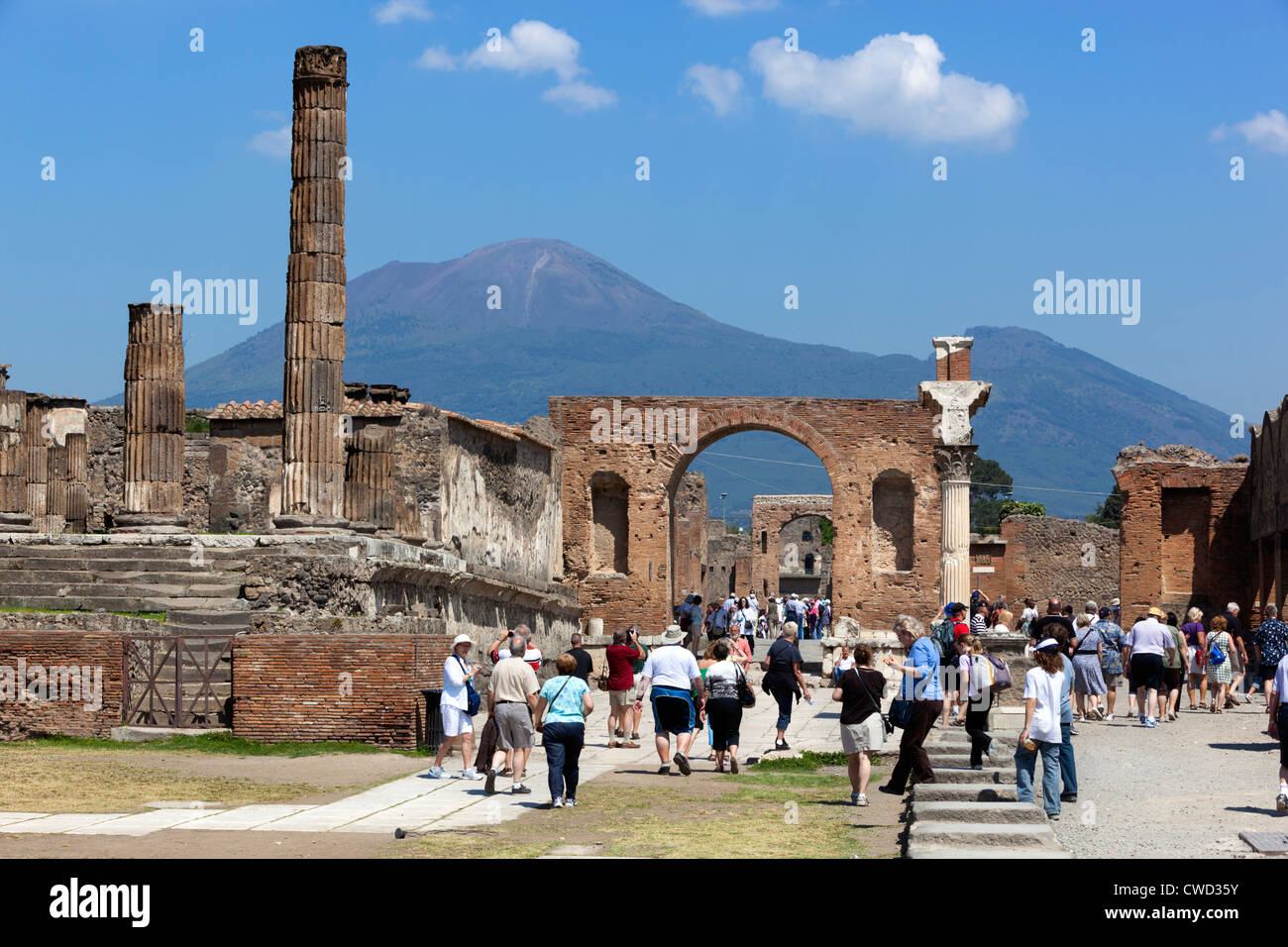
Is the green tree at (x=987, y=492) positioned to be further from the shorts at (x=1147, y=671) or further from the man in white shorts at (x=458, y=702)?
the man in white shorts at (x=458, y=702)

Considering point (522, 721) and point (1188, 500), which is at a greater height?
point (1188, 500)

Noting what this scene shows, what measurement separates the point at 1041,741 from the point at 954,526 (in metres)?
23.9

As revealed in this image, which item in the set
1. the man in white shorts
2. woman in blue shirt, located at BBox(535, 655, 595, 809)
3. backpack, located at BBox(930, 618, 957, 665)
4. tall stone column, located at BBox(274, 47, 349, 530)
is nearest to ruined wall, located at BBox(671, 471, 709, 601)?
tall stone column, located at BBox(274, 47, 349, 530)

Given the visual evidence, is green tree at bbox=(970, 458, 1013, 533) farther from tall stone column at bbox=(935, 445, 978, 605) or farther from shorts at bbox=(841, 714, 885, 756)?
shorts at bbox=(841, 714, 885, 756)

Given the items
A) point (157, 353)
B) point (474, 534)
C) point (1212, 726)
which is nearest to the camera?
point (1212, 726)

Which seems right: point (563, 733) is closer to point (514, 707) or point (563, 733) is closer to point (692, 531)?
point (514, 707)

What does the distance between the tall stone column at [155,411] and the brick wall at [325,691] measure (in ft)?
29.1

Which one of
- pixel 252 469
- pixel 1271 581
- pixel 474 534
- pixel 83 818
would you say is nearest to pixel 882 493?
pixel 1271 581

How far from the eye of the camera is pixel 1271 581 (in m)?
33.5

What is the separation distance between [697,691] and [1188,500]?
23.6m

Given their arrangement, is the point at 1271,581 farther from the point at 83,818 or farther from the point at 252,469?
the point at 83,818

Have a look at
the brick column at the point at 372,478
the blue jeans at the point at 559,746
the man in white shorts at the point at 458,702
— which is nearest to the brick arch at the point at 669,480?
the brick column at the point at 372,478

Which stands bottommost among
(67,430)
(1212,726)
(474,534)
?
(1212,726)

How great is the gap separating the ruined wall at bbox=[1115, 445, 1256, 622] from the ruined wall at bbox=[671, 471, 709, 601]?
78.0 ft
